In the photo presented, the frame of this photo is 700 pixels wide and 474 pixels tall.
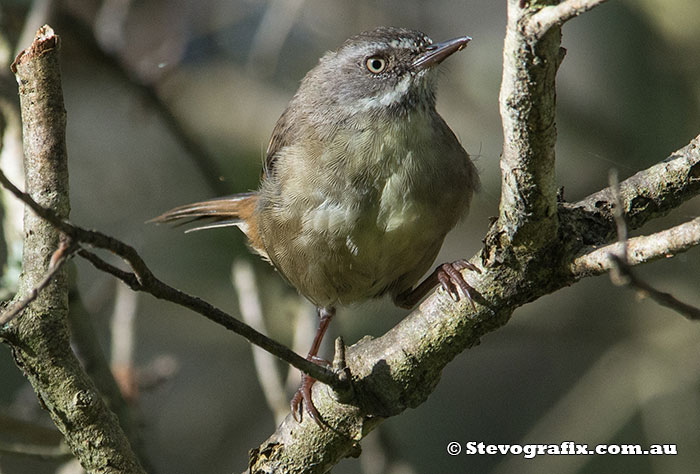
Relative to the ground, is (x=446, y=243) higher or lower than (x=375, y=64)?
higher

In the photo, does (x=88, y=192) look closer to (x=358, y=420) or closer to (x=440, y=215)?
(x=440, y=215)

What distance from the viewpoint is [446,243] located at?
7.11m

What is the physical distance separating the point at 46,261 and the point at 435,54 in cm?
230

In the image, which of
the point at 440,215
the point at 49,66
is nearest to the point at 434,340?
the point at 440,215

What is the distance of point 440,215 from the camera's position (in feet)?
Result: 12.9

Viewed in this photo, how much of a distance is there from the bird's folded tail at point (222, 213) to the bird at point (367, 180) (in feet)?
1.03

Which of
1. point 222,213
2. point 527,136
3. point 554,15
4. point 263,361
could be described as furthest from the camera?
Result: point 222,213

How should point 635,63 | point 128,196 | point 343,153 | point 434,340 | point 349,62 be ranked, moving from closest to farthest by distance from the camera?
point 434,340
point 343,153
point 349,62
point 635,63
point 128,196

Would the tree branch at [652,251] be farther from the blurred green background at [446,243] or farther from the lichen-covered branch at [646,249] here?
the blurred green background at [446,243]

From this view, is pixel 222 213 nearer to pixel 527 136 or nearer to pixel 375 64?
pixel 375 64

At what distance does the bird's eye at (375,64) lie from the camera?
4395 millimetres

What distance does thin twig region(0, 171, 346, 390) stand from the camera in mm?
1873

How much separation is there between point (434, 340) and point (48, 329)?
51.9 inches

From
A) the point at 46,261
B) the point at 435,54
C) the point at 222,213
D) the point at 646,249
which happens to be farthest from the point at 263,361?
the point at 646,249
